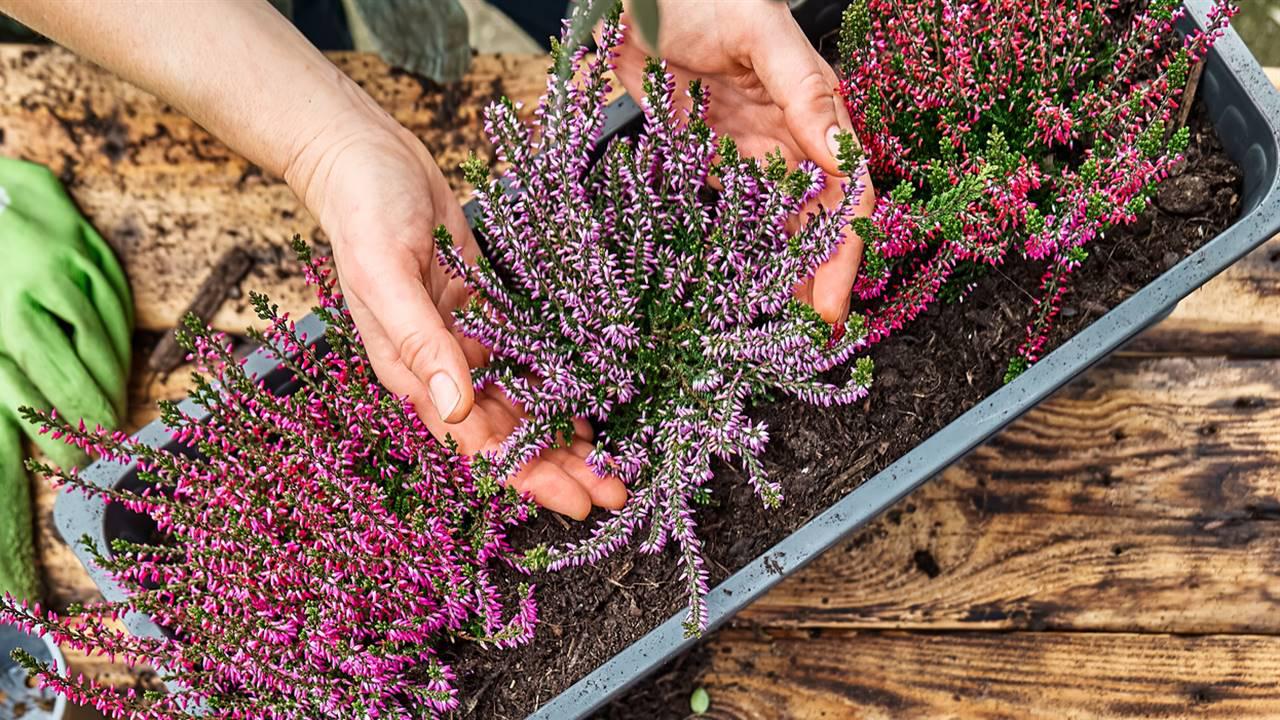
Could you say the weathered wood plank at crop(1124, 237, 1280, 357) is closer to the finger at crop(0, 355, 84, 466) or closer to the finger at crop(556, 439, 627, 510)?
the finger at crop(556, 439, 627, 510)

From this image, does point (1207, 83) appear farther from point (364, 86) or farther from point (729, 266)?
point (364, 86)

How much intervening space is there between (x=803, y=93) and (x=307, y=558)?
28.2 inches

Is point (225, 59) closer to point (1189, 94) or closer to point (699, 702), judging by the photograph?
point (699, 702)

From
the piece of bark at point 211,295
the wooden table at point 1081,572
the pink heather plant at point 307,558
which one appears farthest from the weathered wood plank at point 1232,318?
the piece of bark at point 211,295

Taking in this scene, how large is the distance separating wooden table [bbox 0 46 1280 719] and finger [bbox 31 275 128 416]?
0.20 m

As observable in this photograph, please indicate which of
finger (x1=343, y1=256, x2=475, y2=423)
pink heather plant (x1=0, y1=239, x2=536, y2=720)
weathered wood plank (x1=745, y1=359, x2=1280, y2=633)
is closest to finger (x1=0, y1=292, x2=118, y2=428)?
pink heather plant (x1=0, y1=239, x2=536, y2=720)

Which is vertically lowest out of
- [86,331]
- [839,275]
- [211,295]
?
[86,331]

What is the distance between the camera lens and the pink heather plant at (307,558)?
3.30ft

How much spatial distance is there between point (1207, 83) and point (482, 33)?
3.92 ft

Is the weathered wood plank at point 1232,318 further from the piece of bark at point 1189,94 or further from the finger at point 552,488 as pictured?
the finger at point 552,488

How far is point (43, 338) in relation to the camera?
4.44ft

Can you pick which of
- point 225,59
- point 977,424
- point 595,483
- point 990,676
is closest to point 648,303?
point 595,483

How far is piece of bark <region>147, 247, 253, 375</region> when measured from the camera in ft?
4.81

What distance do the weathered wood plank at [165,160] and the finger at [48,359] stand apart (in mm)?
141
